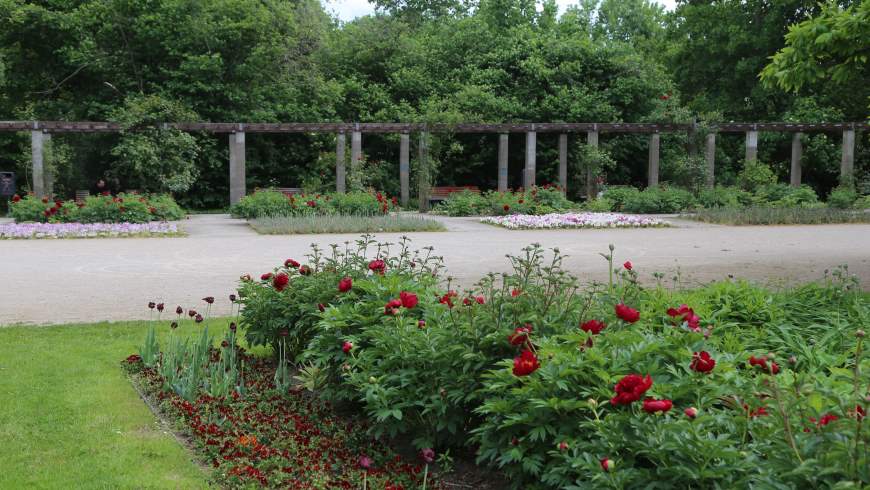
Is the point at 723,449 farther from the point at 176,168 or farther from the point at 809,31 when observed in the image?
the point at 176,168

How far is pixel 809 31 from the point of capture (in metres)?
8.14

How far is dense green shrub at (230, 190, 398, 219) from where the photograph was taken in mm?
19344

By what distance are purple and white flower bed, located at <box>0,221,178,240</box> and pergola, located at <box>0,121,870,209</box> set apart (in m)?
6.08

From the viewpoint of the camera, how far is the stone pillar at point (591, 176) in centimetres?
2577

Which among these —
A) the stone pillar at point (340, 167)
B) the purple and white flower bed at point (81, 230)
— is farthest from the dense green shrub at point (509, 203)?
the purple and white flower bed at point (81, 230)

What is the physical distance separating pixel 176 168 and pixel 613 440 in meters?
20.1

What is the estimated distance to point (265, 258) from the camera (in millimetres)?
11492

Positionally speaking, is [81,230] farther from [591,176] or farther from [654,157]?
[654,157]

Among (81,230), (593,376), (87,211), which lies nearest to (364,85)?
(87,211)

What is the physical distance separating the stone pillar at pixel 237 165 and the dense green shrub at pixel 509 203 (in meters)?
5.45

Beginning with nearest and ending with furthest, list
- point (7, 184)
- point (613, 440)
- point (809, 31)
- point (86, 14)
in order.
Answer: point (613, 440)
point (809, 31)
point (7, 184)
point (86, 14)

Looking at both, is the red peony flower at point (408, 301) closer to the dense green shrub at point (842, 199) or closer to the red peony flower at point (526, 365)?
the red peony flower at point (526, 365)

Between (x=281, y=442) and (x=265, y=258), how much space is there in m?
7.71

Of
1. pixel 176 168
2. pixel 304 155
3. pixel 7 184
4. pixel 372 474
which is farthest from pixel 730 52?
pixel 372 474
